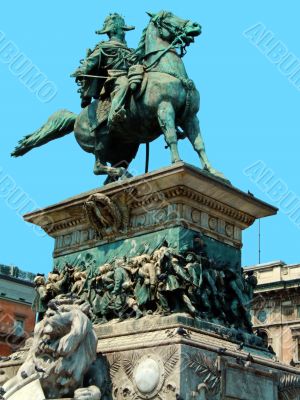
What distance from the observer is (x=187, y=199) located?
13914 millimetres

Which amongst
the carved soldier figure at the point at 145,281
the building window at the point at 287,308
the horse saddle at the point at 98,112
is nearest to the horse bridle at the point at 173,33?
the horse saddle at the point at 98,112

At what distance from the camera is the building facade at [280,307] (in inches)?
1779

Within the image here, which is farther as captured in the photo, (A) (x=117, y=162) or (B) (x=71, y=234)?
(A) (x=117, y=162)

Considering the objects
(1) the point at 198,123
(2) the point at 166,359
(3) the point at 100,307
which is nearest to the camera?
(2) the point at 166,359

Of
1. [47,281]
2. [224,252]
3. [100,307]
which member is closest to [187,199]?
[224,252]

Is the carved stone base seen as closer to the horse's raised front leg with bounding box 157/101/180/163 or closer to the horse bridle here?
the horse's raised front leg with bounding box 157/101/180/163

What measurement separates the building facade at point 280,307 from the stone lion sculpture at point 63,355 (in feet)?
107

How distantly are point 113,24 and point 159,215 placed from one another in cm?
491

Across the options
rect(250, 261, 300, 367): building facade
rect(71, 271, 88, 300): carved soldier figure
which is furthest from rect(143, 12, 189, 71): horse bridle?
rect(250, 261, 300, 367): building facade

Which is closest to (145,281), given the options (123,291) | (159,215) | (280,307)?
(123,291)

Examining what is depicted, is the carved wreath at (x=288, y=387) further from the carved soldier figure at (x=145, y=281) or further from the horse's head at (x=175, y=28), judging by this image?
the horse's head at (x=175, y=28)

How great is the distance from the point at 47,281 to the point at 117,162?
2.81 metres

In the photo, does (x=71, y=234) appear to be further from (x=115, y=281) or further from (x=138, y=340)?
(x=138, y=340)

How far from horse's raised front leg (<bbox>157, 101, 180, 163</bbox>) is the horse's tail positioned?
2.73 metres
